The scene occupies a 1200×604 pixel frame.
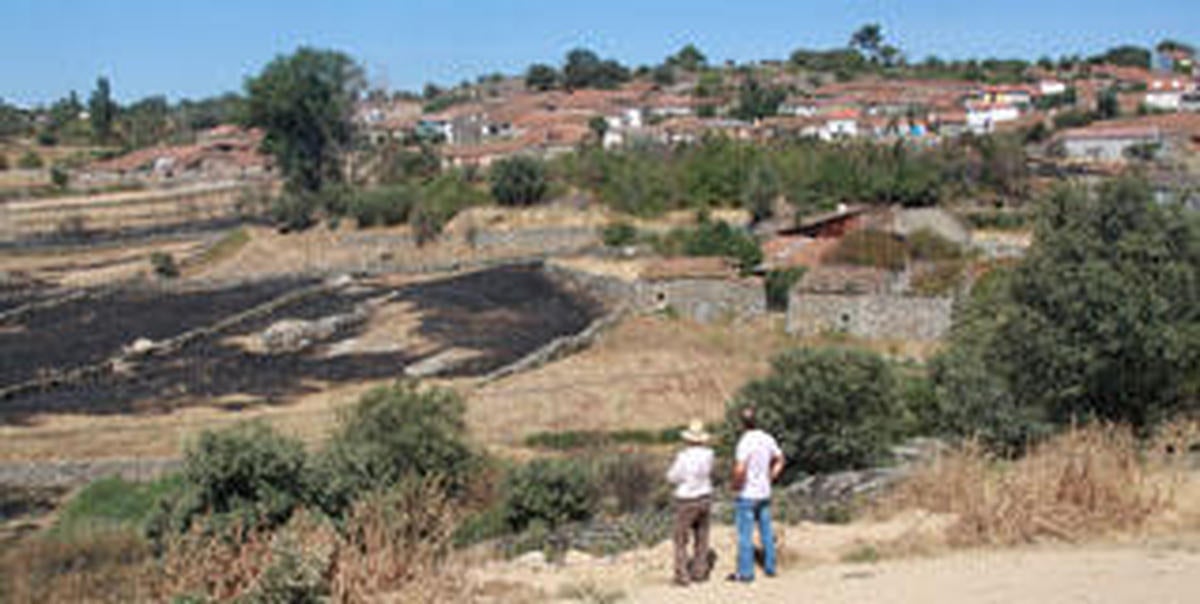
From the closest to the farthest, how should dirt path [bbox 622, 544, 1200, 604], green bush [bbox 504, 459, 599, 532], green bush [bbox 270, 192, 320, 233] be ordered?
dirt path [bbox 622, 544, 1200, 604] → green bush [bbox 504, 459, 599, 532] → green bush [bbox 270, 192, 320, 233]

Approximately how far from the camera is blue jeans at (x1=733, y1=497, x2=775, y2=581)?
884 centimetres

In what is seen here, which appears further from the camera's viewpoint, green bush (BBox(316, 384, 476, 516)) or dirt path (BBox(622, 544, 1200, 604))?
green bush (BBox(316, 384, 476, 516))

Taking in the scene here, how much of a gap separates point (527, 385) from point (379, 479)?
1169 cm

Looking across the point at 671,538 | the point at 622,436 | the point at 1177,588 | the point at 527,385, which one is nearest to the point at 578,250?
the point at 527,385

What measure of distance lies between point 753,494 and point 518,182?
161 ft

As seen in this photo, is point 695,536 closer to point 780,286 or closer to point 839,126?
point 780,286

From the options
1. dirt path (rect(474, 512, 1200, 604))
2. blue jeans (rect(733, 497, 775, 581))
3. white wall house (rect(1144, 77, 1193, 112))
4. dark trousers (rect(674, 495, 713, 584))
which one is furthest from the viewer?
white wall house (rect(1144, 77, 1193, 112))

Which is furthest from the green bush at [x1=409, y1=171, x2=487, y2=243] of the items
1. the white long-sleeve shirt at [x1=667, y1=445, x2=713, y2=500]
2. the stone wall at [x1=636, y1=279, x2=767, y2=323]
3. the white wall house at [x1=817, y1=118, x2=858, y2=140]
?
the white long-sleeve shirt at [x1=667, y1=445, x2=713, y2=500]

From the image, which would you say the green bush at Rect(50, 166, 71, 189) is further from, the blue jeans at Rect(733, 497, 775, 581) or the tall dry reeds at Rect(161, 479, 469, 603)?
the blue jeans at Rect(733, 497, 775, 581)

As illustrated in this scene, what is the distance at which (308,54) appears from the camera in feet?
235

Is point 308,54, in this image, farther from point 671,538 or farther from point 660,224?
point 671,538

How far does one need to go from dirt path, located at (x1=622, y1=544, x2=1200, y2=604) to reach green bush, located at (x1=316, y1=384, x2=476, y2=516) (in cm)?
953

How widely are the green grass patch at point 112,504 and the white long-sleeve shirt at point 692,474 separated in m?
12.1

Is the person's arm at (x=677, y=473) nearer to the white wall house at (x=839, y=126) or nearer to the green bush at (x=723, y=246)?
the green bush at (x=723, y=246)
